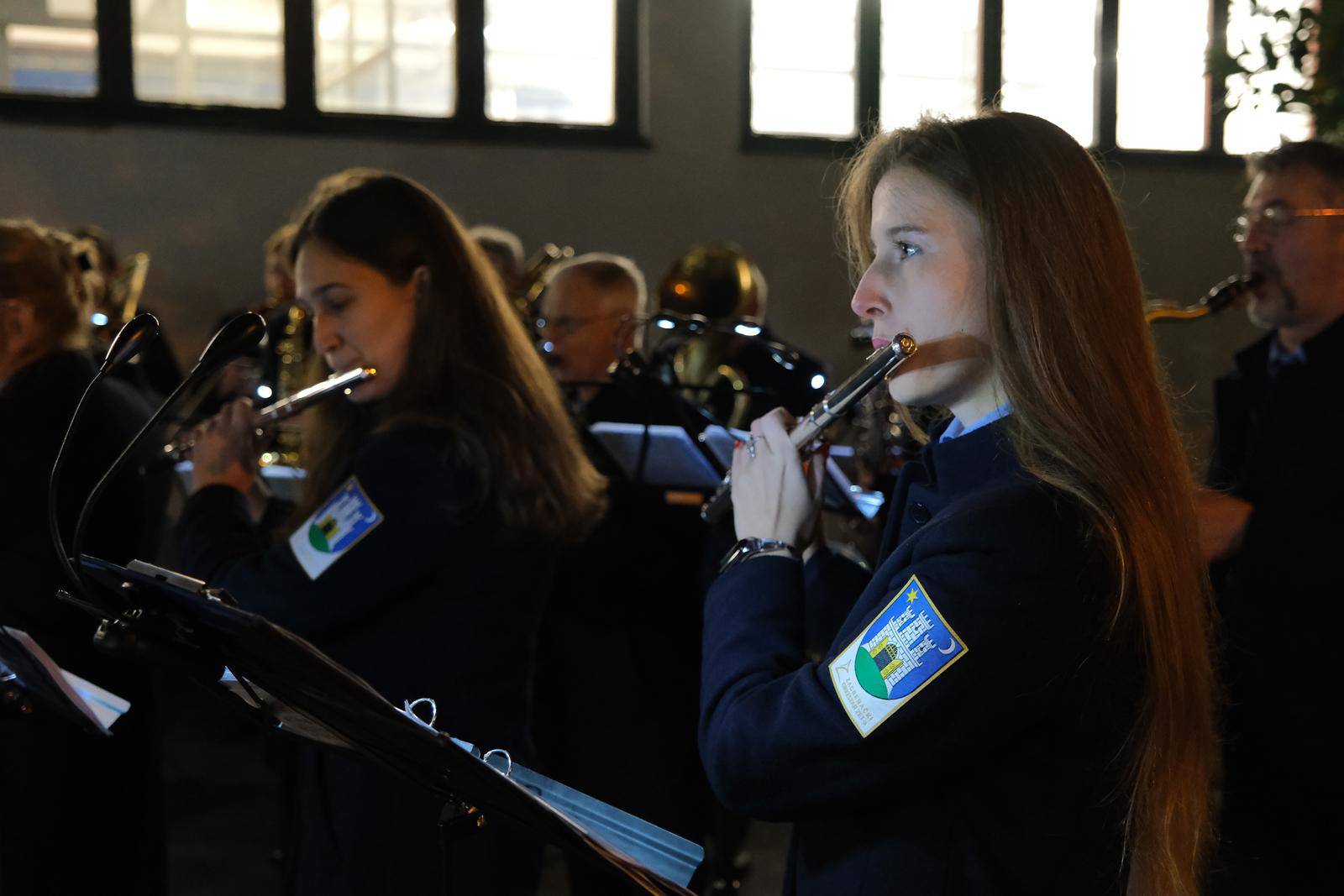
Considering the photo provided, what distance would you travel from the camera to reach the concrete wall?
22.7 ft

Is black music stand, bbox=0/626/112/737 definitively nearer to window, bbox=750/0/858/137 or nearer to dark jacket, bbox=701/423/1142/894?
dark jacket, bbox=701/423/1142/894

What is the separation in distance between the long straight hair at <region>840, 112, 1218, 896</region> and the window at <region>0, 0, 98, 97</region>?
6.59 meters

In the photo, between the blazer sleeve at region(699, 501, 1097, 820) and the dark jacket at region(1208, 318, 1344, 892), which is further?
the dark jacket at region(1208, 318, 1344, 892)

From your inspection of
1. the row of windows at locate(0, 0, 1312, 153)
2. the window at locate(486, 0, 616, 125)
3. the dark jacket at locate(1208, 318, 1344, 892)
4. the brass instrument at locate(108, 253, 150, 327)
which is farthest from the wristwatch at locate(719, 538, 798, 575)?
the window at locate(486, 0, 616, 125)

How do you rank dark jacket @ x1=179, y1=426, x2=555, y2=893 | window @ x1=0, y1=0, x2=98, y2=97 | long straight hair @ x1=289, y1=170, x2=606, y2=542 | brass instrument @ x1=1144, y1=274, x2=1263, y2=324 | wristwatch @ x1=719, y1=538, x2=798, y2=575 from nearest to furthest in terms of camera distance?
wristwatch @ x1=719, y1=538, x2=798, y2=575 → dark jacket @ x1=179, y1=426, x2=555, y2=893 → long straight hair @ x1=289, y1=170, x2=606, y2=542 → brass instrument @ x1=1144, y1=274, x2=1263, y2=324 → window @ x1=0, y1=0, x2=98, y2=97

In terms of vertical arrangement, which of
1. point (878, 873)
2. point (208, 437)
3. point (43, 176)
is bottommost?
point (878, 873)

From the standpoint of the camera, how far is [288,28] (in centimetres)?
722

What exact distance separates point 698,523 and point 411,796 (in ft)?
5.81

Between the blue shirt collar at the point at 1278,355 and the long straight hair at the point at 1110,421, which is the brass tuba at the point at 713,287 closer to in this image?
the blue shirt collar at the point at 1278,355

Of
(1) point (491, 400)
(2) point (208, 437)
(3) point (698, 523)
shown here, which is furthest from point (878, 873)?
(3) point (698, 523)

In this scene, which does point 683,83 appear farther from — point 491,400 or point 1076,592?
point 1076,592

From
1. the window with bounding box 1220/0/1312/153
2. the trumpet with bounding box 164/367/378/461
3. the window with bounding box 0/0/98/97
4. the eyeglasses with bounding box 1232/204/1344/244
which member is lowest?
the trumpet with bounding box 164/367/378/461

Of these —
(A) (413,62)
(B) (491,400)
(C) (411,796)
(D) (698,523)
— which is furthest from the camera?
(A) (413,62)

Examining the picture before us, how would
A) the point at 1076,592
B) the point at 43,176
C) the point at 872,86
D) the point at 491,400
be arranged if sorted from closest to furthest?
the point at 1076,592 < the point at 491,400 < the point at 43,176 < the point at 872,86
